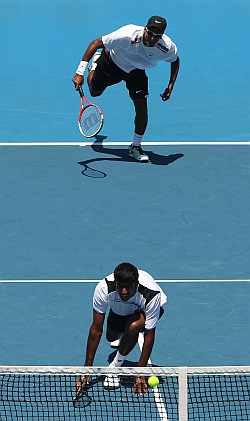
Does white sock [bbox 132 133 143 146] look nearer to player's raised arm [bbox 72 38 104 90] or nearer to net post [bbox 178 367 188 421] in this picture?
player's raised arm [bbox 72 38 104 90]

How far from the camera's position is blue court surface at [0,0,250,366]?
12.9 metres

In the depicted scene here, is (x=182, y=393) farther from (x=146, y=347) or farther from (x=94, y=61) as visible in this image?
(x=94, y=61)

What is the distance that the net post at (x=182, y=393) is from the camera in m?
9.45

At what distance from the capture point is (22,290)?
13523mm

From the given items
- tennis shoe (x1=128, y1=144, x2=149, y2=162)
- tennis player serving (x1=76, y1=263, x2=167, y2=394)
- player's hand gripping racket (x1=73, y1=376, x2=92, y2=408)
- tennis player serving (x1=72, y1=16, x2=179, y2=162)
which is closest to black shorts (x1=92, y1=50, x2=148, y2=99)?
tennis player serving (x1=72, y1=16, x2=179, y2=162)

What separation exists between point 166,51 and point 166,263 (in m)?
3.29

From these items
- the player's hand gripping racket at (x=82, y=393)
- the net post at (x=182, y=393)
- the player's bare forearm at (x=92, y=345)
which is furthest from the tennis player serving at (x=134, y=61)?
the net post at (x=182, y=393)

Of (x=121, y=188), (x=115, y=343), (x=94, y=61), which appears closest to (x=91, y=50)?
(x=94, y=61)

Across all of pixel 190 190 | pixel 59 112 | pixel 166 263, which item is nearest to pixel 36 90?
pixel 59 112

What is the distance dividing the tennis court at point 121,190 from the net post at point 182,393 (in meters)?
1.51

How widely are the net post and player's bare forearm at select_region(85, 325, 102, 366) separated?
65.4 inches

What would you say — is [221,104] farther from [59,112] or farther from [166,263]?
[166,263]

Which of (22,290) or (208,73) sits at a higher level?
(208,73)

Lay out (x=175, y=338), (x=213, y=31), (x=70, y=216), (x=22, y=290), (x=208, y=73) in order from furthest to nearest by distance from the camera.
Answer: (x=213, y=31), (x=208, y=73), (x=70, y=216), (x=22, y=290), (x=175, y=338)
